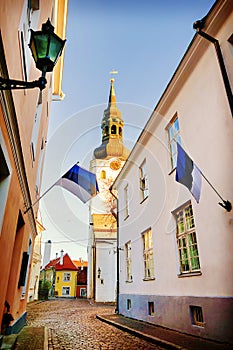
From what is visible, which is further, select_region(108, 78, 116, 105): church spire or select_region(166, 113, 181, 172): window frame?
select_region(108, 78, 116, 105): church spire

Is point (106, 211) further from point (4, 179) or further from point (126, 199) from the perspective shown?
point (4, 179)

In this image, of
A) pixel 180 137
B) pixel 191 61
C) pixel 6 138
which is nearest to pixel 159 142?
pixel 180 137

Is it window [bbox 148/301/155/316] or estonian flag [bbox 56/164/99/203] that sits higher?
estonian flag [bbox 56/164/99/203]

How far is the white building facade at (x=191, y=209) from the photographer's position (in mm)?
6008

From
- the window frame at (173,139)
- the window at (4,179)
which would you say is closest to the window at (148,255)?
the window frame at (173,139)

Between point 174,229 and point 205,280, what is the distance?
7.33 ft

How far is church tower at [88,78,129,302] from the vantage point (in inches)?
1095

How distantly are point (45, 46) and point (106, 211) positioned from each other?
26.9 m

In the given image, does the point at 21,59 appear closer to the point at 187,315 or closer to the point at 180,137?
the point at 180,137

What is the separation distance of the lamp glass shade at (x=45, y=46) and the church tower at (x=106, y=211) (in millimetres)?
20279

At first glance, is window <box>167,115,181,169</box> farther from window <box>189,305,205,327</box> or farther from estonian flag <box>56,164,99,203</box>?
window <box>189,305,205,327</box>

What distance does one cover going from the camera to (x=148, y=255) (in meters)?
10.9

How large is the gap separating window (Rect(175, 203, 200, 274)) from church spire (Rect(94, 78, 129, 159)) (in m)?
32.9

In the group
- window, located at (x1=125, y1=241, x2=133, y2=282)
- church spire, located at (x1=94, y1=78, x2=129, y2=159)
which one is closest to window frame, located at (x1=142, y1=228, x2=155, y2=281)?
window, located at (x1=125, y1=241, x2=133, y2=282)
